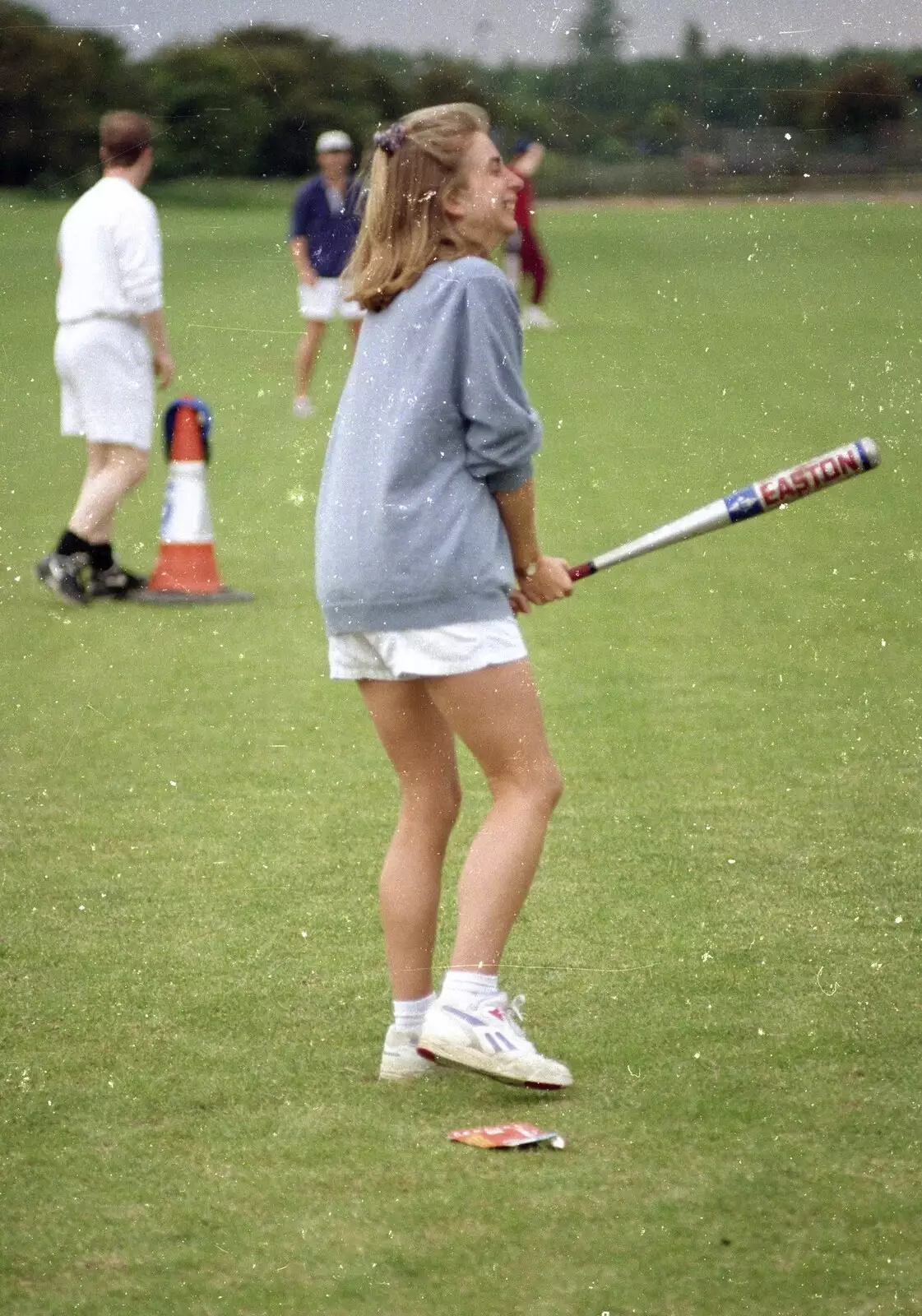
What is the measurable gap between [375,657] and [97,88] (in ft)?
50.9

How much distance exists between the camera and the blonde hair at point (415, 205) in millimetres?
3551

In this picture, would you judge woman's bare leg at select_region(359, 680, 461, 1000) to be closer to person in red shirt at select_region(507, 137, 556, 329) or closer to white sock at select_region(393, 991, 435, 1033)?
white sock at select_region(393, 991, 435, 1033)

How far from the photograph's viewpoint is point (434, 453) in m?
3.53

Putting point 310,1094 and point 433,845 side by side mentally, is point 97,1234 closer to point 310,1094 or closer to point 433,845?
point 310,1094

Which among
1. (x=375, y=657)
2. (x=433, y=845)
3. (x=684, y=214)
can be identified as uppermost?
(x=375, y=657)

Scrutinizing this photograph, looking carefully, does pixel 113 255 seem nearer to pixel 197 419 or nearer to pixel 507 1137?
pixel 197 419

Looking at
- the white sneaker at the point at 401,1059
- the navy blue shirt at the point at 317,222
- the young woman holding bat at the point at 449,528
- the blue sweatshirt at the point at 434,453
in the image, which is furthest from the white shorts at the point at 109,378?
the white sneaker at the point at 401,1059

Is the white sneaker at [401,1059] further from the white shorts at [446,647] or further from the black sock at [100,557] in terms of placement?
the black sock at [100,557]

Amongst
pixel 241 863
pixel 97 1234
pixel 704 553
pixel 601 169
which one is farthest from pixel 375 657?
pixel 601 169

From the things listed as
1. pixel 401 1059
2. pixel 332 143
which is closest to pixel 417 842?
pixel 401 1059

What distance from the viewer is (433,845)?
3834 mm

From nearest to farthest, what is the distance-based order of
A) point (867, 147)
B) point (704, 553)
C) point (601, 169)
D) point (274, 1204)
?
point (274, 1204) → point (704, 553) → point (867, 147) → point (601, 169)

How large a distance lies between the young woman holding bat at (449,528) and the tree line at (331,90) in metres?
3.84

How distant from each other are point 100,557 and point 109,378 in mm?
817
